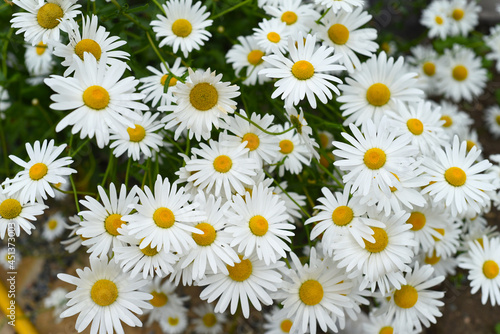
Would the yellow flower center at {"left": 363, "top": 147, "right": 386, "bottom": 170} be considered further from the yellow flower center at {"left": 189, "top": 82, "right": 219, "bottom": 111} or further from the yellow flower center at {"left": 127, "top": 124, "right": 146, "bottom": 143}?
the yellow flower center at {"left": 127, "top": 124, "right": 146, "bottom": 143}

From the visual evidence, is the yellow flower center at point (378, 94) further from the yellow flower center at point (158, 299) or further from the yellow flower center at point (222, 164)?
the yellow flower center at point (158, 299)

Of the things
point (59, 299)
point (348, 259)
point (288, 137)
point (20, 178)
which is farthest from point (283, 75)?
point (59, 299)

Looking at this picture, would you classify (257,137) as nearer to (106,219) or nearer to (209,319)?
(106,219)

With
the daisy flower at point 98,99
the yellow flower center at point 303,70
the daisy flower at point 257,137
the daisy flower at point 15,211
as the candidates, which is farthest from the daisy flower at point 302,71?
the daisy flower at point 15,211

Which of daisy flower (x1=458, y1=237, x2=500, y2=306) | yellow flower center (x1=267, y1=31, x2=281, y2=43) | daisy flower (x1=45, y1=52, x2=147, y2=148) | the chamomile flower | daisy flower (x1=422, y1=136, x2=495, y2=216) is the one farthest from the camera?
the chamomile flower

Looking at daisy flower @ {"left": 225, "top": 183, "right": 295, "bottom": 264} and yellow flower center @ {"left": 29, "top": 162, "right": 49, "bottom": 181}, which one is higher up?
daisy flower @ {"left": 225, "top": 183, "right": 295, "bottom": 264}

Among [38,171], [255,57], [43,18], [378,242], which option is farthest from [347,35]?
[38,171]

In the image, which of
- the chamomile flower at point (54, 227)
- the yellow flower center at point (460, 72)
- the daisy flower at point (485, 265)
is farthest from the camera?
the yellow flower center at point (460, 72)

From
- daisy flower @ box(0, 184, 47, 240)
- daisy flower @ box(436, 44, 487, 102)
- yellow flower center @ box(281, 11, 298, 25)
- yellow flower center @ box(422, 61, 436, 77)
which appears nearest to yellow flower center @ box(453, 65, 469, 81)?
daisy flower @ box(436, 44, 487, 102)
